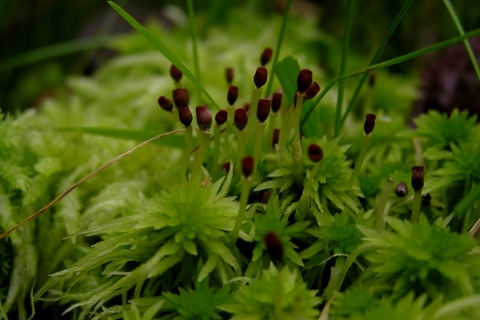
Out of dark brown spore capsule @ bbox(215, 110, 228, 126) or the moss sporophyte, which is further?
dark brown spore capsule @ bbox(215, 110, 228, 126)

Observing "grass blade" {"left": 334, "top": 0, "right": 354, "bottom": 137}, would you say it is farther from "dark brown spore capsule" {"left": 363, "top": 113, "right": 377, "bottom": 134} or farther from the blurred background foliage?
the blurred background foliage

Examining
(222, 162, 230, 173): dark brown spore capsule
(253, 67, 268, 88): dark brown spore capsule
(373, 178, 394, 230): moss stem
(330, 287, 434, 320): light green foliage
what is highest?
(253, 67, 268, 88): dark brown spore capsule

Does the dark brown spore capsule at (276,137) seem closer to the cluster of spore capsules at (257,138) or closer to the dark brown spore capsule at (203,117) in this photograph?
the cluster of spore capsules at (257,138)

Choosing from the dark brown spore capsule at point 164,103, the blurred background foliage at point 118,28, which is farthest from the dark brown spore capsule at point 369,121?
the blurred background foliage at point 118,28

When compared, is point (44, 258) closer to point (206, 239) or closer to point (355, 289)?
point (206, 239)

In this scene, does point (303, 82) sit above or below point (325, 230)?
above

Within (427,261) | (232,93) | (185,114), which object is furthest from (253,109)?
(427,261)

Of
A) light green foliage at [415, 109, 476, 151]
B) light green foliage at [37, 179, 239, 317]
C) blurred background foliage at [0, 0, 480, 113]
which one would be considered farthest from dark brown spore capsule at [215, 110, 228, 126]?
blurred background foliage at [0, 0, 480, 113]

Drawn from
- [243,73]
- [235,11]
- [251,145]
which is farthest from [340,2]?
[251,145]
